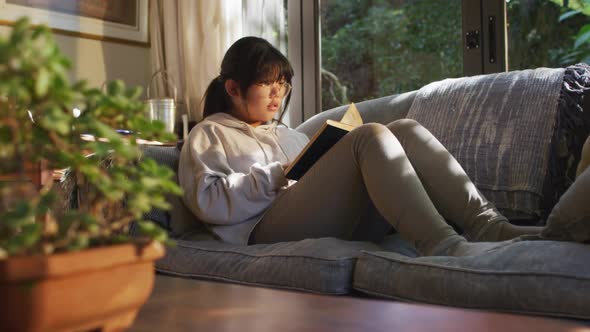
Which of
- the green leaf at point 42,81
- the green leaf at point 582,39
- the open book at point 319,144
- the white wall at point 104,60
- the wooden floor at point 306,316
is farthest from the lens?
the white wall at point 104,60

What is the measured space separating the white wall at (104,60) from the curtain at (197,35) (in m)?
0.09

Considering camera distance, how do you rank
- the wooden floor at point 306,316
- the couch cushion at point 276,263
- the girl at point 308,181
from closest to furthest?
the wooden floor at point 306,316
the couch cushion at point 276,263
the girl at point 308,181

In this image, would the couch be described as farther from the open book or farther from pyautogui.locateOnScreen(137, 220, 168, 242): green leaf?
pyautogui.locateOnScreen(137, 220, 168, 242): green leaf

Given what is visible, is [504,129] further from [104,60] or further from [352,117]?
[104,60]

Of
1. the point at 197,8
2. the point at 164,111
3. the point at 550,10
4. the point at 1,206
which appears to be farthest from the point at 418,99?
the point at 1,206

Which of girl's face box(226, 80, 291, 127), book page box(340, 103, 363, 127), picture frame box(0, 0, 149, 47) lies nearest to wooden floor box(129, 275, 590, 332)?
book page box(340, 103, 363, 127)

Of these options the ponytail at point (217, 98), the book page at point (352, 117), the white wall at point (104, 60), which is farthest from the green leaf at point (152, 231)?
the white wall at point (104, 60)

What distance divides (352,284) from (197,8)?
7.21 ft

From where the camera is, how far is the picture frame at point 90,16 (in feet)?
9.55

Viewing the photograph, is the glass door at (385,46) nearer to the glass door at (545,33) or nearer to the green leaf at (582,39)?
the glass door at (545,33)

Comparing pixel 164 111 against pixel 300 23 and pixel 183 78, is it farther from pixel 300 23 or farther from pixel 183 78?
pixel 300 23

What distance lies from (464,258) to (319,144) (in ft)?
1.75

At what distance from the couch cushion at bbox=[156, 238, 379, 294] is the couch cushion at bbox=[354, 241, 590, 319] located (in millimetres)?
51

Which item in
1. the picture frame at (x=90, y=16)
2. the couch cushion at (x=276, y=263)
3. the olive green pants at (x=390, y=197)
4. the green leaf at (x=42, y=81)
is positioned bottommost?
the couch cushion at (x=276, y=263)
